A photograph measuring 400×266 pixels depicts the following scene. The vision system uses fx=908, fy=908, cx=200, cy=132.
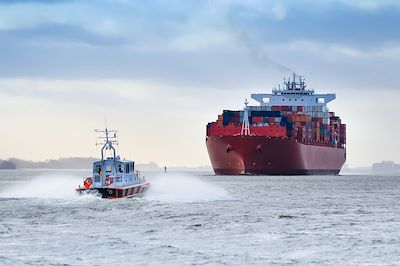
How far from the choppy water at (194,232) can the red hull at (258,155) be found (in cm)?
7565

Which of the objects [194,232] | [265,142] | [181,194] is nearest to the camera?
[194,232]

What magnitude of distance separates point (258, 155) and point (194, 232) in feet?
348

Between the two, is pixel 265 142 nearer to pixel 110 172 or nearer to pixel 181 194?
pixel 181 194

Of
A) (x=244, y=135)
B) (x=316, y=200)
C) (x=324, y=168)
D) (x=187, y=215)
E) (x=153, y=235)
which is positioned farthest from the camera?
(x=324, y=168)

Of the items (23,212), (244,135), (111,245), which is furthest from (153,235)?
(244,135)

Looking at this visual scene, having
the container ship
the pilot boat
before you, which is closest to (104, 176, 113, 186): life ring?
the pilot boat

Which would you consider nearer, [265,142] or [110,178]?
[110,178]

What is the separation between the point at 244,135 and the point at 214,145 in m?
6.83

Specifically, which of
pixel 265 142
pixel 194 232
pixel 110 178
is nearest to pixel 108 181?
pixel 110 178

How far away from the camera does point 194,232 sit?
46.9 metres

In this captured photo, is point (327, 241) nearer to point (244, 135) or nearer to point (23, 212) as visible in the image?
point (23, 212)

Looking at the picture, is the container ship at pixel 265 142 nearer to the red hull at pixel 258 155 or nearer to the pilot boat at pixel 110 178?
the red hull at pixel 258 155

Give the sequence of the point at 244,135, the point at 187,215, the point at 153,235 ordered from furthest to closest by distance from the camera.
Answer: the point at 244,135, the point at 187,215, the point at 153,235

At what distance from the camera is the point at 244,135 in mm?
149000
